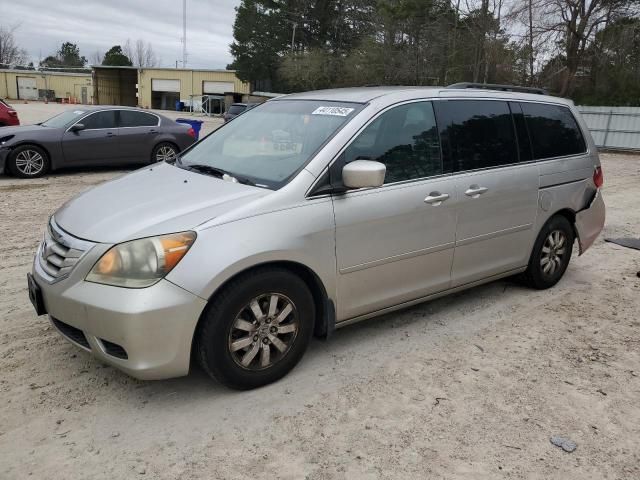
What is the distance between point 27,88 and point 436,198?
255ft

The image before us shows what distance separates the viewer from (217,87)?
6159 cm

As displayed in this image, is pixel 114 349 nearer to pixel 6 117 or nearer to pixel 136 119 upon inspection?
pixel 136 119

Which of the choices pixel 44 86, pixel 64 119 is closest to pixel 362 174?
pixel 64 119

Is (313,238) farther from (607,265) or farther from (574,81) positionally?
(574,81)

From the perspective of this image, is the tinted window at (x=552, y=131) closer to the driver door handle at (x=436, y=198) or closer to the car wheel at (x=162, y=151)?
the driver door handle at (x=436, y=198)

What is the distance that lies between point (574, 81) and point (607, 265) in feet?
84.6

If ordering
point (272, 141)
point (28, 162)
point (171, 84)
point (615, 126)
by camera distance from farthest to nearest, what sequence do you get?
point (171, 84) → point (615, 126) → point (28, 162) → point (272, 141)

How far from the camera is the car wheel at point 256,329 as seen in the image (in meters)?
2.95

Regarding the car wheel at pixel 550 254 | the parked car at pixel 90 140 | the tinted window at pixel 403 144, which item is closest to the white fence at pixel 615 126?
the parked car at pixel 90 140

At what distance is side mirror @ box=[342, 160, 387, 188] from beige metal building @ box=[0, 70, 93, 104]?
72404 mm

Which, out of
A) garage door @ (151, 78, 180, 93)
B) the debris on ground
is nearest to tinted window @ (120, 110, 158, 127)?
the debris on ground

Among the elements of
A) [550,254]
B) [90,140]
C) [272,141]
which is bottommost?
[550,254]

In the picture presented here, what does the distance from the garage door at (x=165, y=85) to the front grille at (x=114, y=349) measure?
63.2 meters

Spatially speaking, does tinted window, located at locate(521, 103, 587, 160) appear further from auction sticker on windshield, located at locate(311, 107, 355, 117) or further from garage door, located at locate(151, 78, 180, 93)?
garage door, located at locate(151, 78, 180, 93)
